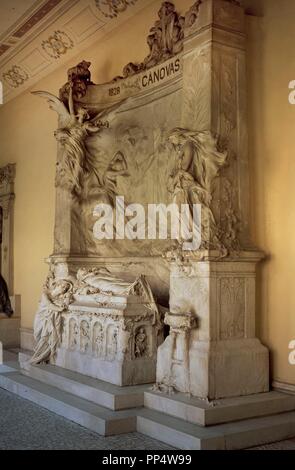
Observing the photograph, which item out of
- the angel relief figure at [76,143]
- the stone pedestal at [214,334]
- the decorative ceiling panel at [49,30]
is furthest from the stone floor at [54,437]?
the decorative ceiling panel at [49,30]

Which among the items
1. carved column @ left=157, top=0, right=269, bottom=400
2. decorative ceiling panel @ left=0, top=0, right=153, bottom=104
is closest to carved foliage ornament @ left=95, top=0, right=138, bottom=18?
decorative ceiling panel @ left=0, top=0, right=153, bottom=104

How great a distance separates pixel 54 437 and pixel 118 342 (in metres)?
1.04

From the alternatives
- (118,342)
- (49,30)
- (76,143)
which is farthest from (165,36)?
(118,342)

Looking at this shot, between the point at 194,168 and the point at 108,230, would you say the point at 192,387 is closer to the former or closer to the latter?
the point at 194,168

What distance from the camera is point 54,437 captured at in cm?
409

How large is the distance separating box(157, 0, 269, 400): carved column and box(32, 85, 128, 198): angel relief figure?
6.01 feet

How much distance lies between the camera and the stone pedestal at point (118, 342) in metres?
4.81

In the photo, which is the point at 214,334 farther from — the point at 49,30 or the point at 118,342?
the point at 49,30

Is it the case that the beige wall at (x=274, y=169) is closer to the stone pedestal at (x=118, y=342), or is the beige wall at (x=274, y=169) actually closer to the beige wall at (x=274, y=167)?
the beige wall at (x=274, y=167)

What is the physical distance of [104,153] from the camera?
6.73 meters

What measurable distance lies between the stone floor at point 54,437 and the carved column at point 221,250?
0.59 m

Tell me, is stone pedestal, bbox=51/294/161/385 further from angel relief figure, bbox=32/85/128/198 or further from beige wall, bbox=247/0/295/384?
angel relief figure, bbox=32/85/128/198

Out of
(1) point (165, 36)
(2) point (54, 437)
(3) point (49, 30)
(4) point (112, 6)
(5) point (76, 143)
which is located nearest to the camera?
(2) point (54, 437)
